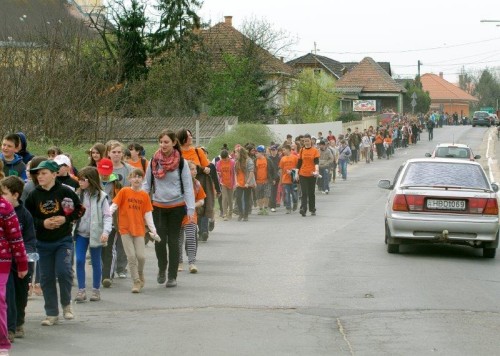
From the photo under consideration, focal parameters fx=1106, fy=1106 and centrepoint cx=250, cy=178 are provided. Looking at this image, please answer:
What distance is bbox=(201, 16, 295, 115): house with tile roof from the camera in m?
57.9

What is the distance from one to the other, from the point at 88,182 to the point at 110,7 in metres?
42.5

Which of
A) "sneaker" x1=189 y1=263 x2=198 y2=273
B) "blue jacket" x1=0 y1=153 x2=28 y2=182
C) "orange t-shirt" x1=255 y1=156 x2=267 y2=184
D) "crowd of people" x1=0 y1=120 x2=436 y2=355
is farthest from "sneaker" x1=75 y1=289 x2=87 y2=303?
"orange t-shirt" x1=255 y1=156 x2=267 y2=184

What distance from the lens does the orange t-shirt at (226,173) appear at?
24.7 m

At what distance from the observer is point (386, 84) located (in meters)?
112

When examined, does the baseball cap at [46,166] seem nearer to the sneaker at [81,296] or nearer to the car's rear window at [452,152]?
the sneaker at [81,296]

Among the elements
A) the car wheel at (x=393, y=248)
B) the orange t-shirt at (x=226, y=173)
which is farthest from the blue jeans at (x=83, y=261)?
the orange t-shirt at (x=226, y=173)

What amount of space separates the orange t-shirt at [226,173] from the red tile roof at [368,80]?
3374 inches

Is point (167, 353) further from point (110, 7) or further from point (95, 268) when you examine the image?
point (110, 7)

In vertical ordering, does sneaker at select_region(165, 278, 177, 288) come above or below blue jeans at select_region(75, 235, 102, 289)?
below

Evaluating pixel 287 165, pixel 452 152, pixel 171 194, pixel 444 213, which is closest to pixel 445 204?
pixel 444 213

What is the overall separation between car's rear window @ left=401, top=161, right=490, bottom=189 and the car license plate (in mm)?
354

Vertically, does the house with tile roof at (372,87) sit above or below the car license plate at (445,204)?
above

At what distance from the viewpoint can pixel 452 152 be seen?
106 ft

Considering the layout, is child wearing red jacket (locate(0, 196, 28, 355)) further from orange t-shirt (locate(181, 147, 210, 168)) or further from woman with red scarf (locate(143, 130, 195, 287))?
orange t-shirt (locate(181, 147, 210, 168))
